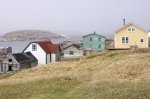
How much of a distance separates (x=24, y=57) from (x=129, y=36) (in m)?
21.6

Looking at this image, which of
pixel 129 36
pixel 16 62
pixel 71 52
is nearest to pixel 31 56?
pixel 16 62

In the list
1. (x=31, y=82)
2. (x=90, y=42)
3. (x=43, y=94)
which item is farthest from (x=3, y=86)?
(x=90, y=42)

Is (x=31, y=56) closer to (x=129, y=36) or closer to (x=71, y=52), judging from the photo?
(x=71, y=52)

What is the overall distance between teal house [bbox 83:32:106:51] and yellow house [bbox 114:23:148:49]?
66.6ft

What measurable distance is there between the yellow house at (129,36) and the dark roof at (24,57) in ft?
59.4

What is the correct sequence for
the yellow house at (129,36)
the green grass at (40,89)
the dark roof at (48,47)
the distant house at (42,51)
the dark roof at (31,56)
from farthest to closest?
the dark roof at (48,47) → the distant house at (42,51) → the dark roof at (31,56) → the yellow house at (129,36) → the green grass at (40,89)

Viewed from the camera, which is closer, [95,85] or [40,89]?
[95,85]

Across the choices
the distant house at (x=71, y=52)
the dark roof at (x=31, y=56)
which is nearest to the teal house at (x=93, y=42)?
the distant house at (x=71, y=52)

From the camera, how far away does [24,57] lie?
70.8m

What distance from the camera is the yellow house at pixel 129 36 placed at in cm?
6644

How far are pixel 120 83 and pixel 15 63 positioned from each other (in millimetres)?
47733

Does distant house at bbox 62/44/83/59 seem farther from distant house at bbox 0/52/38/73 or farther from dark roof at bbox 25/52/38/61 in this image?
distant house at bbox 0/52/38/73

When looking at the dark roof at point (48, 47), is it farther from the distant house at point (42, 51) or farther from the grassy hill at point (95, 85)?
the grassy hill at point (95, 85)

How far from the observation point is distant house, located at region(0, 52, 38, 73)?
67.3 meters
